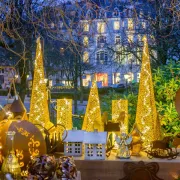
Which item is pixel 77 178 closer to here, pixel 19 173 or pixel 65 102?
pixel 19 173

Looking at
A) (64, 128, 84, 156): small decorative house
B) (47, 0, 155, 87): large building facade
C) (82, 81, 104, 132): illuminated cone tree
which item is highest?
(47, 0, 155, 87): large building facade

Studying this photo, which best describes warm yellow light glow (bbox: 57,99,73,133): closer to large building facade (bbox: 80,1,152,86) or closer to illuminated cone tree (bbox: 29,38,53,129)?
illuminated cone tree (bbox: 29,38,53,129)

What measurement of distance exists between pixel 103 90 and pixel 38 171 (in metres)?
12.4

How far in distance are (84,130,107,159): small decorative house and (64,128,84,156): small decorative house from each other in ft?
0.30

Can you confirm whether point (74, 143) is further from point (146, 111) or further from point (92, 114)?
Answer: point (146, 111)

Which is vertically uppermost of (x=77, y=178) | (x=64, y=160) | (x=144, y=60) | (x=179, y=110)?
(x=144, y=60)

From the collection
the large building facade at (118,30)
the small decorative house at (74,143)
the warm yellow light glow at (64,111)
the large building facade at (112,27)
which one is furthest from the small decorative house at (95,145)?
the large building facade at (118,30)

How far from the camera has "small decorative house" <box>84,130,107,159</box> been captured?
2641mm

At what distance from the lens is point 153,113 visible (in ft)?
11.5

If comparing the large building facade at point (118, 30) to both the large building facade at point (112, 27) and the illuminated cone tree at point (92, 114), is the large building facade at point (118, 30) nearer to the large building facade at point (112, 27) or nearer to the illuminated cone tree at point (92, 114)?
the large building facade at point (112, 27)

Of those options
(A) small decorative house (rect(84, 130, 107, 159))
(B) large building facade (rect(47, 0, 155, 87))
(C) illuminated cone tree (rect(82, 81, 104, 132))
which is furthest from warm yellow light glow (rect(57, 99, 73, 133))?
(A) small decorative house (rect(84, 130, 107, 159))

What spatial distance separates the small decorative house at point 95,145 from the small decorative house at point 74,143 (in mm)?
92

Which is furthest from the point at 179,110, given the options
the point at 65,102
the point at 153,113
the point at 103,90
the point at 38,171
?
the point at 103,90

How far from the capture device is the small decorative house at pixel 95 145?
2.64 m
